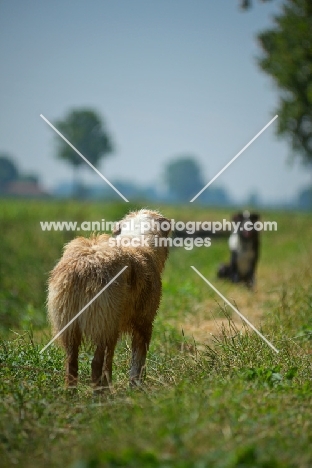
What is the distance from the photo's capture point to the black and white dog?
1369 cm

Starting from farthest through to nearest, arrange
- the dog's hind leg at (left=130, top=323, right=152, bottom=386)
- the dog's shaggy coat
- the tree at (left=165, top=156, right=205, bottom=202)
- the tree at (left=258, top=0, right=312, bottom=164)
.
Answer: the tree at (left=165, top=156, right=205, bottom=202), the tree at (left=258, top=0, right=312, bottom=164), the dog's hind leg at (left=130, top=323, right=152, bottom=386), the dog's shaggy coat

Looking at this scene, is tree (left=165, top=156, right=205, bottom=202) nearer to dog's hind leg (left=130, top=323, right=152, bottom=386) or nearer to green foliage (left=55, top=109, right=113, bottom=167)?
green foliage (left=55, top=109, right=113, bottom=167)

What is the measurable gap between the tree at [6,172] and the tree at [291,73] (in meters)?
66.6

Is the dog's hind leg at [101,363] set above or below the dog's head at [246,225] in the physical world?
below

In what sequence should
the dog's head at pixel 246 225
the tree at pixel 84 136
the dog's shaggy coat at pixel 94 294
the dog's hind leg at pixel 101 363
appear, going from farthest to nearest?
1. the tree at pixel 84 136
2. the dog's head at pixel 246 225
3. the dog's hind leg at pixel 101 363
4. the dog's shaggy coat at pixel 94 294

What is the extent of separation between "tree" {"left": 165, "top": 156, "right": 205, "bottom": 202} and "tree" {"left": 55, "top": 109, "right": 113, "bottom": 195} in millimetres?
35429

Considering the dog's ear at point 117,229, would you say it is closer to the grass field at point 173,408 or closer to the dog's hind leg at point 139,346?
the dog's hind leg at point 139,346

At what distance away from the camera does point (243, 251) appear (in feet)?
45.9

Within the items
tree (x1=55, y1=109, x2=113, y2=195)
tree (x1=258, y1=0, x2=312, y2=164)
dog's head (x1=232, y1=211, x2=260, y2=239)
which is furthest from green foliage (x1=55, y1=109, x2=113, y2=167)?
dog's head (x1=232, y1=211, x2=260, y2=239)

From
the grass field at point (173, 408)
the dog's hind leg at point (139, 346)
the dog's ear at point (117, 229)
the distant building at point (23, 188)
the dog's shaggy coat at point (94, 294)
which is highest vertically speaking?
the distant building at point (23, 188)

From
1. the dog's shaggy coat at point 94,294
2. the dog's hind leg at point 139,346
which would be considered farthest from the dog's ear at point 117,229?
the dog's hind leg at point 139,346

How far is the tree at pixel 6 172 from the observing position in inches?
3475

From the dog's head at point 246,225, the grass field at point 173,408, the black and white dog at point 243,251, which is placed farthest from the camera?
the dog's head at point 246,225

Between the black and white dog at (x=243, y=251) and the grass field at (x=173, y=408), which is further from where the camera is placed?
the black and white dog at (x=243, y=251)
